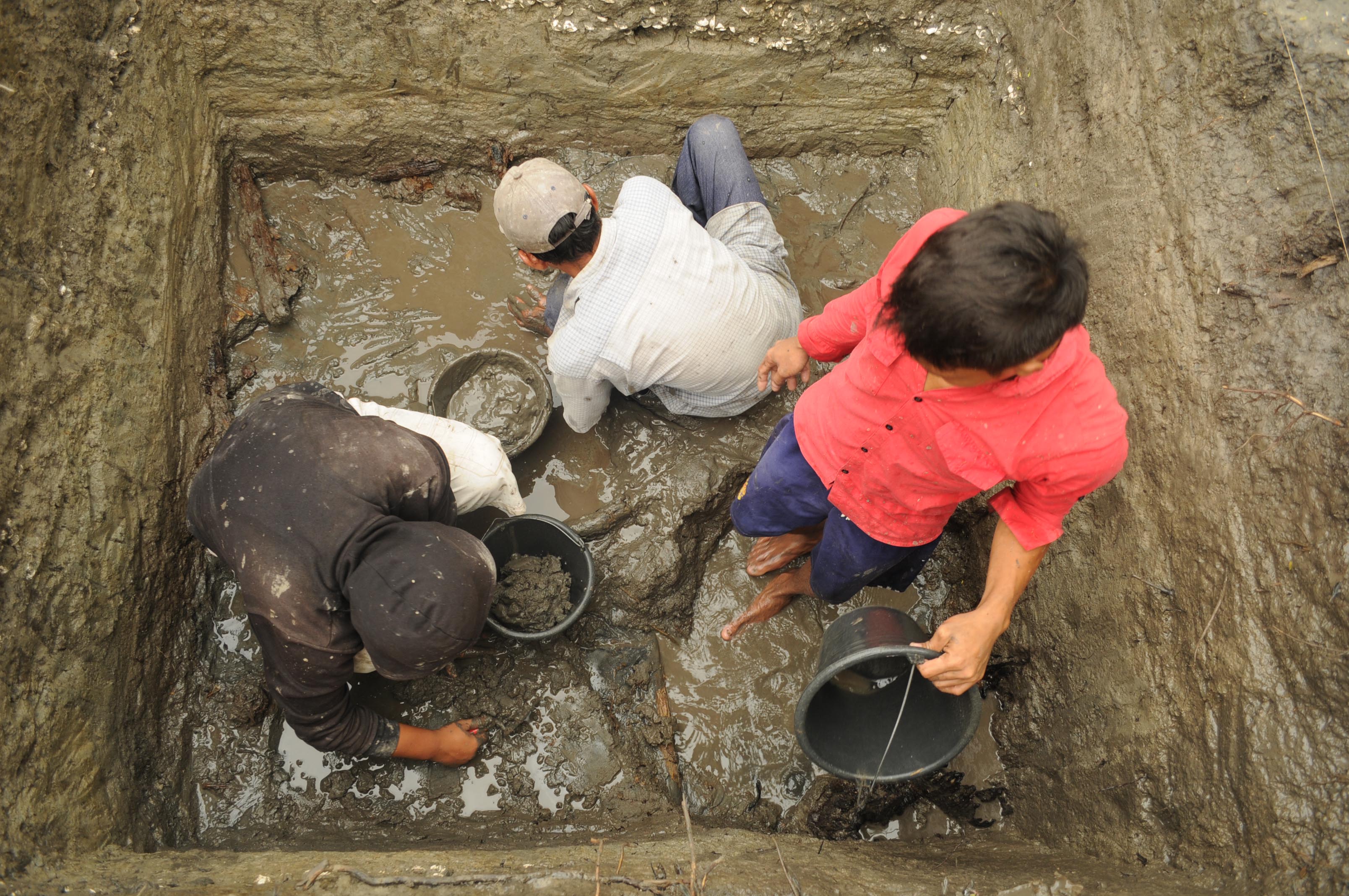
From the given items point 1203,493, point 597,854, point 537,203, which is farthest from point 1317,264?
point 597,854

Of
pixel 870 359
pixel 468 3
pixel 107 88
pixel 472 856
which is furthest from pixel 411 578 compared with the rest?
pixel 468 3

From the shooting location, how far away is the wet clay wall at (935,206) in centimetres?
177

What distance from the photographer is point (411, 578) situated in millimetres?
1794

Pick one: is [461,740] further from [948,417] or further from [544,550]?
[948,417]

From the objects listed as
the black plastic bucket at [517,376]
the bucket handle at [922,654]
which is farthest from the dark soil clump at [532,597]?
the bucket handle at [922,654]

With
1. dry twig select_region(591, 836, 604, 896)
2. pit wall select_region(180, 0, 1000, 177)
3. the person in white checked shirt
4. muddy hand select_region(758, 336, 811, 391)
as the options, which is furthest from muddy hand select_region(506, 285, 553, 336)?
dry twig select_region(591, 836, 604, 896)

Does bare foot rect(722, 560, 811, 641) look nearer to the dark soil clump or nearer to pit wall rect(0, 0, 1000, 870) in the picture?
the dark soil clump

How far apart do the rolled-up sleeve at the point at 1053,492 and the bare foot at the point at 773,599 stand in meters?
1.06

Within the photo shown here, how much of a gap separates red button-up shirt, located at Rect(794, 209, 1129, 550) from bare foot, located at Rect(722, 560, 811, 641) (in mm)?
674

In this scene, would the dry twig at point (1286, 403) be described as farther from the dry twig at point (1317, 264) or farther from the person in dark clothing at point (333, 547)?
the person in dark clothing at point (333, 547)

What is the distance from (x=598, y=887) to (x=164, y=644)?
1.77 meters

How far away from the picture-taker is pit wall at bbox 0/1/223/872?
197cm

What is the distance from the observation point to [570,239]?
222cm

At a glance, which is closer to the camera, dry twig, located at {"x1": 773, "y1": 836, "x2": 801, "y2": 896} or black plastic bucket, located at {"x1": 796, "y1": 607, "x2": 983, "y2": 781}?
dry twig, located at {"x1": 773, "y1": 836, "x2": 801, "y2": 896}
